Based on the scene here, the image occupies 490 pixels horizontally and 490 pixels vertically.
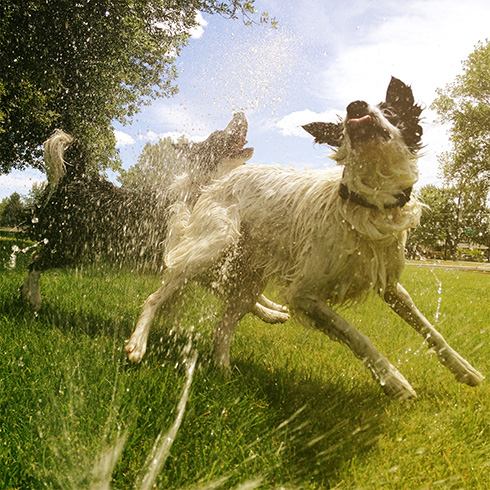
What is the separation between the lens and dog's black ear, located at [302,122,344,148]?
8.28 ft

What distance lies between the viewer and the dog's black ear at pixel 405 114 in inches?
93.7

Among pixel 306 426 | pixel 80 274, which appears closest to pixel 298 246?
pixel 306 426

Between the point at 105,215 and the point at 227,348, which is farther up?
the point at 105,215

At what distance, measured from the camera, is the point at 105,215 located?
4285 mm

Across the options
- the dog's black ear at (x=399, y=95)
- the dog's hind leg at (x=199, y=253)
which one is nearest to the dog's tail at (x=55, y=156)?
the dog's hind leg at (x=199, y=253)

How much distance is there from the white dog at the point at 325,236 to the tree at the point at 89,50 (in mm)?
3843

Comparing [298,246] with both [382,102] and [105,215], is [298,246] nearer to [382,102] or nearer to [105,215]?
[382,102]

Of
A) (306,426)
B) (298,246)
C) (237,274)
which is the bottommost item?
(306,426)

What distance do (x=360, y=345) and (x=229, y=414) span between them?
2.75 feet

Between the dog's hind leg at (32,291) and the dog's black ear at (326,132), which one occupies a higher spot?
the dog's black ear at (326,132)

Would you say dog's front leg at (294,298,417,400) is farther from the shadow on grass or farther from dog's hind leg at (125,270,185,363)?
dog's hind leg at (125,270,185,363)

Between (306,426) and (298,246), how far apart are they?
1.20 metres

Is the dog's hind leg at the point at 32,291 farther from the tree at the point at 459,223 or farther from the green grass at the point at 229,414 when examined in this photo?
the tree at the point at 459,223

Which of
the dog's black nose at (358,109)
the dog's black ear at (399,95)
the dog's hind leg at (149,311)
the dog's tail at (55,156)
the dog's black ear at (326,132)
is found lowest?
the dog's hind leg at (149,311)
